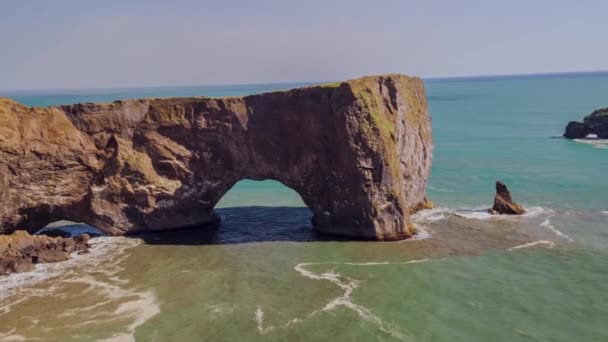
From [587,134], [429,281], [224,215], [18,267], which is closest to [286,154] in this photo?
[224,215]

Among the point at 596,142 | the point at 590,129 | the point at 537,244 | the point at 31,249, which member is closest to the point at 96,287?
the point at 31,249

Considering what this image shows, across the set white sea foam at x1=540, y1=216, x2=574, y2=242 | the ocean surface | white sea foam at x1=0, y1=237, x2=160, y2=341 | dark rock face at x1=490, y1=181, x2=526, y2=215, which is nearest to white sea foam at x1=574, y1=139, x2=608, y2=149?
the ocean surface

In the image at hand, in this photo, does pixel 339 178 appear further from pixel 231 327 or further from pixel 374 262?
pixel 231 327

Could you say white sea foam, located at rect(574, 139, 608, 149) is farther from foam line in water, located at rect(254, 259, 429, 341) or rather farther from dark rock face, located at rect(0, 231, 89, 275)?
dark rock face, located at rect(0, 231, 89, 275)

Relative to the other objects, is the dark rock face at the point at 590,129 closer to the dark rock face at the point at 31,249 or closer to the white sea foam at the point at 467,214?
the white sea foam at the point at 467,214

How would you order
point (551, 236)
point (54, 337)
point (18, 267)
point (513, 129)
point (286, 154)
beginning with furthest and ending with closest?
point (513, 129) < point (286, 154) < point (551, 236) < point (18, 267) < point (54, 337)
